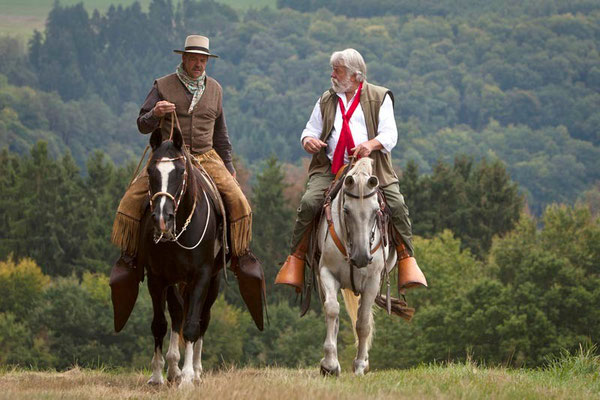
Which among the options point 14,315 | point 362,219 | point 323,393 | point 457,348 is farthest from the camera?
point 14,315

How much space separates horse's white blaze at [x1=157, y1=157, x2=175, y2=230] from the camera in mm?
10042

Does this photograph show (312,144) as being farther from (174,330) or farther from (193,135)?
(174,330)

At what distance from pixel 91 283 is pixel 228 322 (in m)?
11.9

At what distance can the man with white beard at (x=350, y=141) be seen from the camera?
1227 centimetres

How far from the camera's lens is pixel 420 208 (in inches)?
3578

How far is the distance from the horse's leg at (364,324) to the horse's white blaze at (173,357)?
1943mm

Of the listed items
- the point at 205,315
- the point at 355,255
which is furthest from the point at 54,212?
the point at 355,255

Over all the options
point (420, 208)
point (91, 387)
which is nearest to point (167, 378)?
point (91, 387)

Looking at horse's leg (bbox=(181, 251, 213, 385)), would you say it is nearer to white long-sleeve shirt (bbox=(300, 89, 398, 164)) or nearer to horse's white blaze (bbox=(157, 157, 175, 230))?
horse's white blaze (bbox=(157, 157, 175, 230))

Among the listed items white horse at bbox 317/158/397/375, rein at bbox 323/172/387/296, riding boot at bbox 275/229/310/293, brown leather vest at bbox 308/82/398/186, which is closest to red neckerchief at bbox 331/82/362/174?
brown leather vest at bbox 308/82/398/186

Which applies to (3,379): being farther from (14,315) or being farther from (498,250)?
(14,315)

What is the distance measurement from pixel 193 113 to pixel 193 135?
249 mm

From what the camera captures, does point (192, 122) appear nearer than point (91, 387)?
No

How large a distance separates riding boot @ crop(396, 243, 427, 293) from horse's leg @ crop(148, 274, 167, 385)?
2766mm
